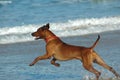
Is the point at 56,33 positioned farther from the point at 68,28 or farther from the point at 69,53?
the point at 69,53

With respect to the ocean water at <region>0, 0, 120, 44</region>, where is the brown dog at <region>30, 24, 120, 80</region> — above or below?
above

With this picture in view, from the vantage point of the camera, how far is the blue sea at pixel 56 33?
1108cm

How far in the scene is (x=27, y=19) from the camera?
21312 mm

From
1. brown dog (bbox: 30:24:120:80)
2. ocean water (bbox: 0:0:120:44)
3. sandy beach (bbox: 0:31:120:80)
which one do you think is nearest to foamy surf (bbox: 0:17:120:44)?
ocean water (bbox: 0:0:120:44)

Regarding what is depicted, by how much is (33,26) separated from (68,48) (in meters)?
9.45

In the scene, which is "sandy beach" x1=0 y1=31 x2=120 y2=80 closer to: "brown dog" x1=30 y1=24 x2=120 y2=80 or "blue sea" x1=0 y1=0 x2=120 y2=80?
"blue sea" x1=0 y1=0 x2=120 y2=80

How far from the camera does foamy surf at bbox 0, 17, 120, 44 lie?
16.5m

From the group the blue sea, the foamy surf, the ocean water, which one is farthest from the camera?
the ocean water

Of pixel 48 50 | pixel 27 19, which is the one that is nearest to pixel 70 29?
pixel 27 19

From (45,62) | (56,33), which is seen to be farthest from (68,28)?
(45,62)

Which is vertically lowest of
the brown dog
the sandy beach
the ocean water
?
the ocean water

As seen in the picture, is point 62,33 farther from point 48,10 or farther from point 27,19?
point 48,10

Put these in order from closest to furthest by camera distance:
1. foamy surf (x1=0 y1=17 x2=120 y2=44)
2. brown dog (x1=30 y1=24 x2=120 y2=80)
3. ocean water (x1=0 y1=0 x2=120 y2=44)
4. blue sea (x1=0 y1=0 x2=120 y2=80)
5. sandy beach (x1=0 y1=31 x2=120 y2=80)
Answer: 1. brown dog (x1=30 y1=24 x2=120 y2=80)
2. sandy beach (x1=0 y1=31 x2=120 y2=80)
3. blue sea (x1=0 y1=0 x2=120 y2=80)
4. foamy surf (x1=0 y1=17 x2=120 y2=44)
5. ocean water (x1=0 y1=0 x2=120 y2=44)

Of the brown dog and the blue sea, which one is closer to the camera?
the brown dog
